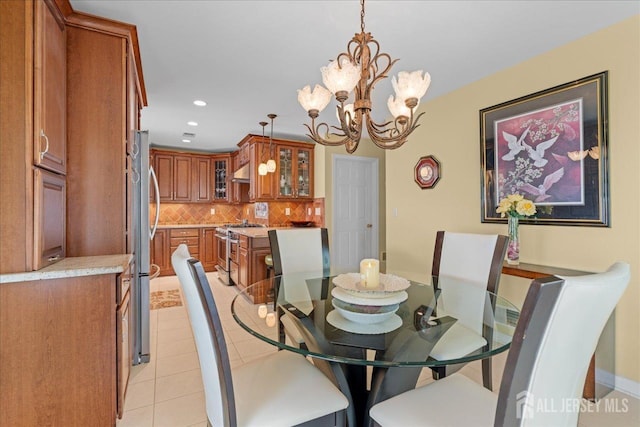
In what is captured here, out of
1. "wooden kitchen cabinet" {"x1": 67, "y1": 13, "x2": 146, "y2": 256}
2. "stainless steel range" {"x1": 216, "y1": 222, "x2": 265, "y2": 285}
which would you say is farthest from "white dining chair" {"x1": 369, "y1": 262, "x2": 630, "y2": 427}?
"stainless steel range" {"x1": 216, "y1": 222, "x2": 265, "y2": 285}

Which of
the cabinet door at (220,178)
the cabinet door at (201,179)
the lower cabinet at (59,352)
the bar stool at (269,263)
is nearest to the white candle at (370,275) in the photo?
the lower cabinet at (59,352)

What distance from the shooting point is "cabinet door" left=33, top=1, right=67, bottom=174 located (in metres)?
1.39

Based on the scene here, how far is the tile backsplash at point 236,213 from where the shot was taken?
208 inches

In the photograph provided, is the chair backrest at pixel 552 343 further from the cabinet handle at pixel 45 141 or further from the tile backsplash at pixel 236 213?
the tile backsplash at pixel 236 213

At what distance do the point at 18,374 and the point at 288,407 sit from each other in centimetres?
126

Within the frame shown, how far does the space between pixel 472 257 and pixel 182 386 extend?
6.94ft

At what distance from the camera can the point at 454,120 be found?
3.13 meters

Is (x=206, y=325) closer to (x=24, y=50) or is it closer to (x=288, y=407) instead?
(x=288, y=407)

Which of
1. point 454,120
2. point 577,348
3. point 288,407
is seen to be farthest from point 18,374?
point 454,120

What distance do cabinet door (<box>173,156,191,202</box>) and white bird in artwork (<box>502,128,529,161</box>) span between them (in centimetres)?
511

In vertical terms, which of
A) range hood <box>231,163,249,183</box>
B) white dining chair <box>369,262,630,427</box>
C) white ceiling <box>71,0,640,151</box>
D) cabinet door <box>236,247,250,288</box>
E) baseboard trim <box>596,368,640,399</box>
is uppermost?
white ceiling <box>71,0,640,151</box>

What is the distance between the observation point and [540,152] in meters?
2.40

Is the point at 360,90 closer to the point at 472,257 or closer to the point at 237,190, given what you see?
the point at 472,257

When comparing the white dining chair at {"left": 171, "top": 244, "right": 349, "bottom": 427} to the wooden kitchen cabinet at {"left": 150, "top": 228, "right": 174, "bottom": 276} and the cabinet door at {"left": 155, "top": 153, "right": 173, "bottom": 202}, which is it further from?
the cabinet door at {"left": 155, "top": 153, "right": 173, "bottom": 202}
